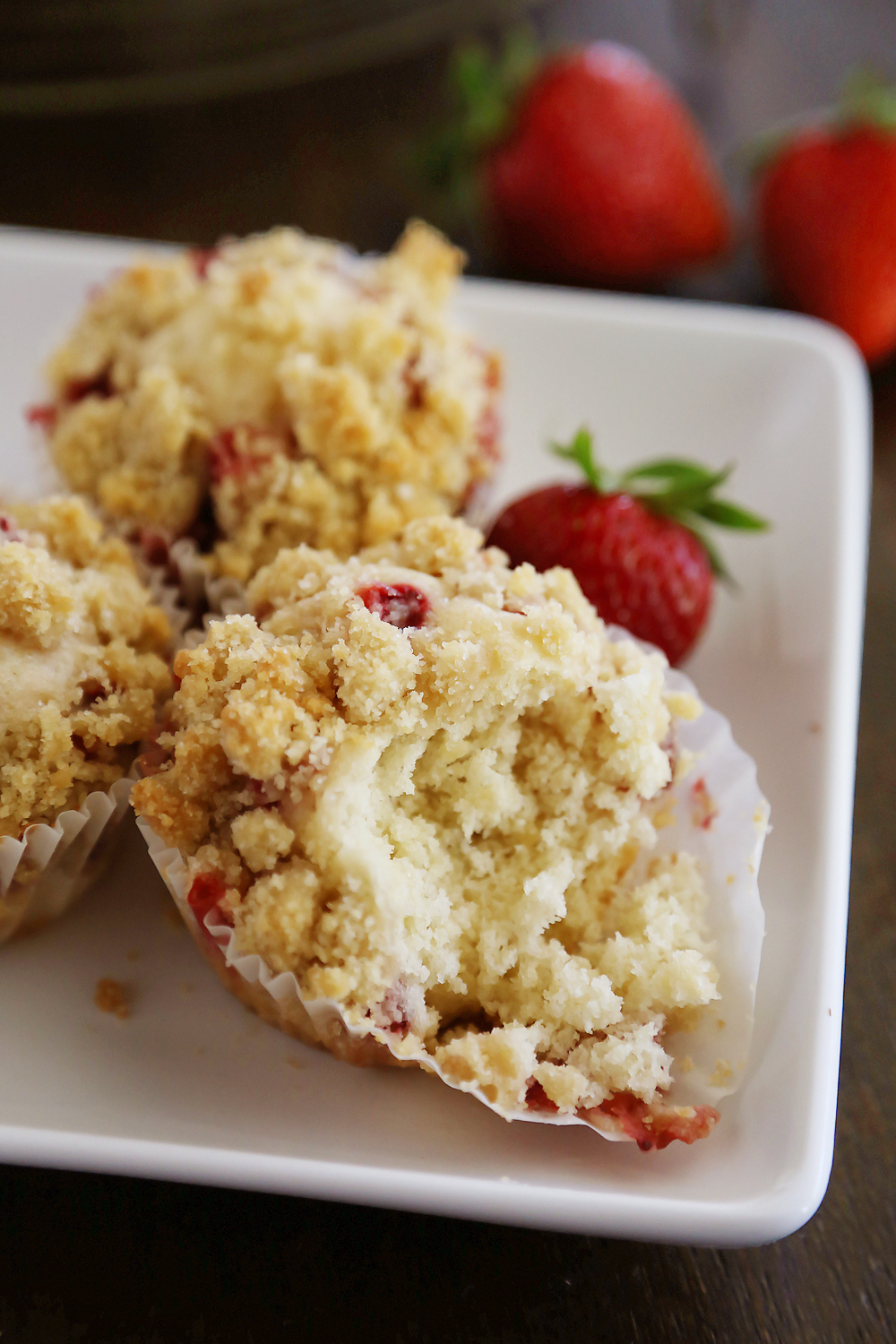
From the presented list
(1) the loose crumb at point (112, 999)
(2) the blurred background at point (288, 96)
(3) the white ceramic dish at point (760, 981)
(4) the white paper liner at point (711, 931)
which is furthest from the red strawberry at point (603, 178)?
(1) the loose crumb at point (112, 999)

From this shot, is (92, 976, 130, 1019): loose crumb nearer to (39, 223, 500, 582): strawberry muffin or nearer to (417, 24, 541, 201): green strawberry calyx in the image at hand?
(39, 223, 500, 582): strawberry muffin

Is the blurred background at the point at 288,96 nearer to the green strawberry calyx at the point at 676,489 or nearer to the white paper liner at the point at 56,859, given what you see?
the green strawberry calyx at the point at 676,489

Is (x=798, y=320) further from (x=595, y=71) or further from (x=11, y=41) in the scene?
(x=11, y=41)

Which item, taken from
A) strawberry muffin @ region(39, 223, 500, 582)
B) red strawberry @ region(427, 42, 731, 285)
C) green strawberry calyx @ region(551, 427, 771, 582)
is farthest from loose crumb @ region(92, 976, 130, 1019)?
red strawberry @ region(427, 42, 731, 285)

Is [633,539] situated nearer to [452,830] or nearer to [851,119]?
[452,830]

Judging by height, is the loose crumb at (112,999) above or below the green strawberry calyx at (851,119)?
below

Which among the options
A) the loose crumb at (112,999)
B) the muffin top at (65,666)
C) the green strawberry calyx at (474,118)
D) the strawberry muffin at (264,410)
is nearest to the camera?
the muffin top at (65,666)

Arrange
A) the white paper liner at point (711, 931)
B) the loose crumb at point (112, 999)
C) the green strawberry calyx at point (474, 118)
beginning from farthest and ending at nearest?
the green strawberry calyx at point (474, 118) < the loose crumb at point (112, 999) < the white paper liner at point (711, 931)
